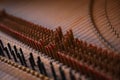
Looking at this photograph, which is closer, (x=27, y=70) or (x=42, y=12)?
(x=27, y=70)

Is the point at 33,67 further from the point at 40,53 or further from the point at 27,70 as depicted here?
the point at 40,53

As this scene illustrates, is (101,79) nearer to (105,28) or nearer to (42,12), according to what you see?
(105,28)

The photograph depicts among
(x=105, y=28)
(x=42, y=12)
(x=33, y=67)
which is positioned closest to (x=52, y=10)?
(x=42, y=12)

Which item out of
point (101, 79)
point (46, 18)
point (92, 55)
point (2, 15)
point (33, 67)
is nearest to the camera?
point (101, 79)

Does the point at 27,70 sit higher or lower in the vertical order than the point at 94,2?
lower

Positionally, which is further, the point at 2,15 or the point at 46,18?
the point at 2,15

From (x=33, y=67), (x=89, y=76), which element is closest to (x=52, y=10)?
(x=33, y=67)

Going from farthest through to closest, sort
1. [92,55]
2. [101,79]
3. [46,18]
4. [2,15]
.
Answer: [2,15] → [46,18] → [92,55] → [101,79]

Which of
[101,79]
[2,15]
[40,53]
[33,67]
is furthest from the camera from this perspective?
[2,15]

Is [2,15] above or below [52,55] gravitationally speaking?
above
